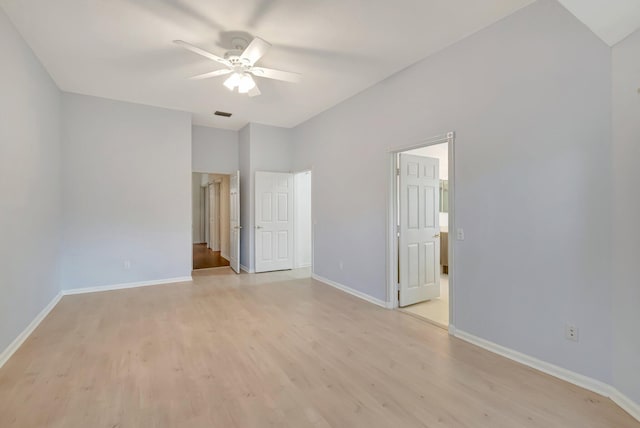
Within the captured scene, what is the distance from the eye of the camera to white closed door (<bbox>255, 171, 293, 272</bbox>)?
5961mm

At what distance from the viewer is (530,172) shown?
8.02ft

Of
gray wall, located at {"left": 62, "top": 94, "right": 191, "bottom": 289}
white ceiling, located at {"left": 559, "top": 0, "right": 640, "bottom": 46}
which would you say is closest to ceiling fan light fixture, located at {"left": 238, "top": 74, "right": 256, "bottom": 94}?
gray wall, located at {"left": 62, "top": 94, "right": 191, "bottom": 289}

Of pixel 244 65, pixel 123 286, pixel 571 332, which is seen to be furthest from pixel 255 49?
pixel 123 286

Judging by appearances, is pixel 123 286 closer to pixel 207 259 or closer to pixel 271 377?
pixel 207 259

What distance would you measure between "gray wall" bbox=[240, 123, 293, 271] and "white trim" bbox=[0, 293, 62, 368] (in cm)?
301

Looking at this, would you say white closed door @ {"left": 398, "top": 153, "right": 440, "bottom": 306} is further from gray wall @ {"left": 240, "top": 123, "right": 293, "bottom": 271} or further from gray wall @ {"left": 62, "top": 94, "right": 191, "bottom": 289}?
gray wall @ {"left": 62, "top": 94, "right": 191, "bottom": 289}

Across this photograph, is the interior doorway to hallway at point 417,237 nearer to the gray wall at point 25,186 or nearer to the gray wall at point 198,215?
the gray wall at point 25,186

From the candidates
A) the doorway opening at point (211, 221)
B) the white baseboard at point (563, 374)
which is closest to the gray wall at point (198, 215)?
the doorway opening at point (211, 221)

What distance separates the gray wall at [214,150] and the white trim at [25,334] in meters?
3.17

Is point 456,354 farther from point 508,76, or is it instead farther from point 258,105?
point 258,105

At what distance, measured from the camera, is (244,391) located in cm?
212

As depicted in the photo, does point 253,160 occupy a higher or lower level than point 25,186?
higher

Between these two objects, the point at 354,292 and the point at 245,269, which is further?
the point at 245,269

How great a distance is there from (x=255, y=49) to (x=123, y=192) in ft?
11.5
